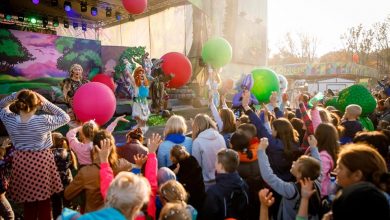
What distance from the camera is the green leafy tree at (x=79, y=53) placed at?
1335 cm

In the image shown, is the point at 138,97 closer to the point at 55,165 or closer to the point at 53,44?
the point at 55,165

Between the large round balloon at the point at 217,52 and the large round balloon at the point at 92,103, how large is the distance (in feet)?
17.5

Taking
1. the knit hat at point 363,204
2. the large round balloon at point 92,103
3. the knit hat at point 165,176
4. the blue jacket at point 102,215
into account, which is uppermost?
the large round balloon at point 92,103

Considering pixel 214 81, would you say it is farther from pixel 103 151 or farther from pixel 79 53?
pixel 103 151

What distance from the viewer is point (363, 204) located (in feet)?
5.18

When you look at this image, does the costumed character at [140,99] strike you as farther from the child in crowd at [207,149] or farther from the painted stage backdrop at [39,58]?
the painted stage backdrop at [39,58]

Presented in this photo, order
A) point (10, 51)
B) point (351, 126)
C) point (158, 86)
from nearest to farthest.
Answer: point (351, 126) < point (158, 86) < point (10, 51)

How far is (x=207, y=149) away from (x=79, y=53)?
11815 millimetres

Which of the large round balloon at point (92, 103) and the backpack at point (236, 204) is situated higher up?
the large round balloon at point (92, 103)

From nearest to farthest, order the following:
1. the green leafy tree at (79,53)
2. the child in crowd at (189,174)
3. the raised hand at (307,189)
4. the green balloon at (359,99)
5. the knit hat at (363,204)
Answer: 1. the knit hat at (363,204)
2. the raised hand at (307,189)
3. the child in crowd at (189,174)
4. the green balloon at (359,99)
5. the green leafy tree at (79,53)

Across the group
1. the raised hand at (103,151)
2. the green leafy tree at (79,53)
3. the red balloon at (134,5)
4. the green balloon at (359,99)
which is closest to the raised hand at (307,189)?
the raised hand at (103,151)

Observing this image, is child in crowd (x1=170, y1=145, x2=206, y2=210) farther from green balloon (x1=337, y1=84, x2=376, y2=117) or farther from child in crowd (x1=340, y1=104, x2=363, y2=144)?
green balloon (x1=337, y1=84, x2=376, y2=117)

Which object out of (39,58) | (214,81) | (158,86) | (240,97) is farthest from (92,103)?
(39,58)

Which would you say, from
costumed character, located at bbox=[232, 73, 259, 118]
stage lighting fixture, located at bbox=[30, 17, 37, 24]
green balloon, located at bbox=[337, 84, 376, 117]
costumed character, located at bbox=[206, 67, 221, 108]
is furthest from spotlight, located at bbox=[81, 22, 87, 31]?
green balloon, located at bbox=[337, 84, 376, 117]
